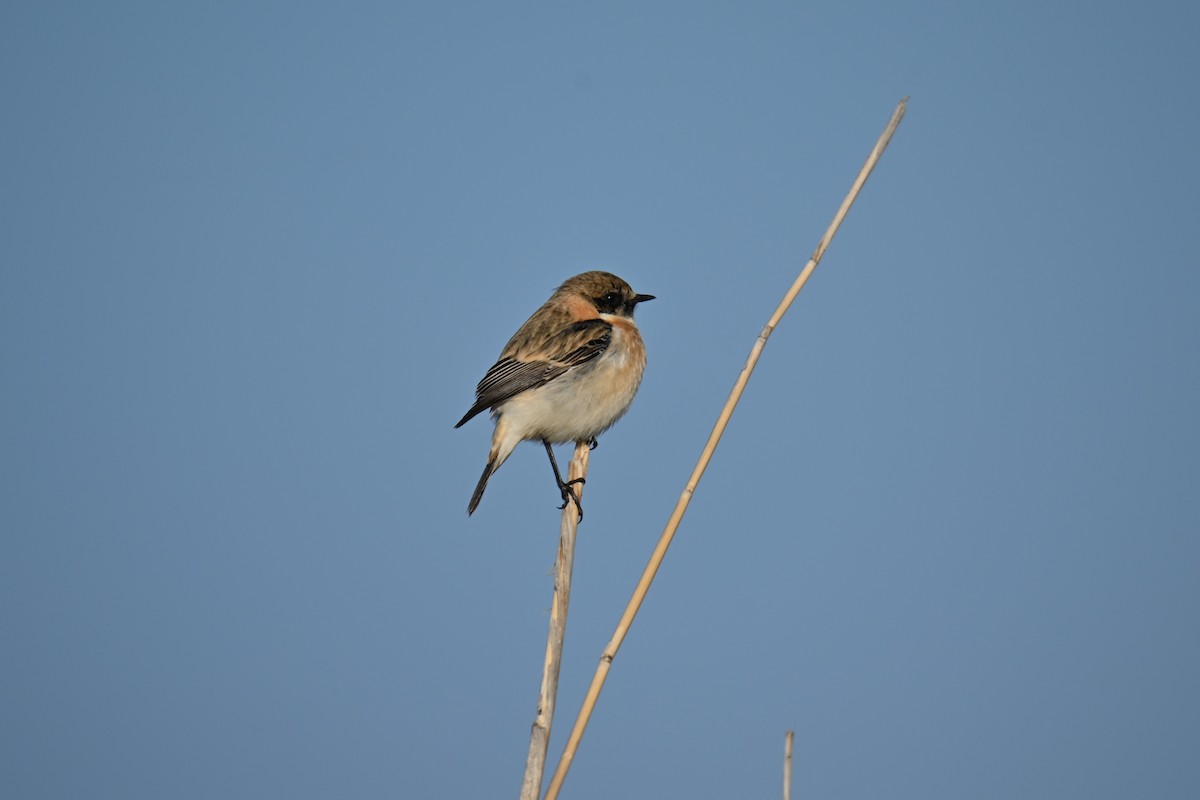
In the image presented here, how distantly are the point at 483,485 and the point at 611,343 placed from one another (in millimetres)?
1512

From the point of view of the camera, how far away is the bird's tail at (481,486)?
22.3 feet

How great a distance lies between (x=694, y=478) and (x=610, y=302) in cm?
430

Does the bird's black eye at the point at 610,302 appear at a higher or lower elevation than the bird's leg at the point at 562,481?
higher

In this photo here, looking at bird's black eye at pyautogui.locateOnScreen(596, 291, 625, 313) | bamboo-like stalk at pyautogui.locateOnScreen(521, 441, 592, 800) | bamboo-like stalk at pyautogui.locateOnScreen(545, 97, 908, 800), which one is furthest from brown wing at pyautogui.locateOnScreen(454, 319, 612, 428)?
bamboo-like stalk at pyautogui.locateOnScreen(545, 97, 908, 800)

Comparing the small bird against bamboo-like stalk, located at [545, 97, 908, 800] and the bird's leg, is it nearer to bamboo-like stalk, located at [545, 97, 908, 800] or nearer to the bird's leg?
the bird's leg

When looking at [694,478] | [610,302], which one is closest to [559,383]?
[610,302]

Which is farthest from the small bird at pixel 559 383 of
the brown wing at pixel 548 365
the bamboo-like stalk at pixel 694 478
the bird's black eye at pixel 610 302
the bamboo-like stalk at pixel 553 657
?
the bamboo-like stalk at pixel 694 478

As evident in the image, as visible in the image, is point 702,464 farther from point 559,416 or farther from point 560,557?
point 559,416

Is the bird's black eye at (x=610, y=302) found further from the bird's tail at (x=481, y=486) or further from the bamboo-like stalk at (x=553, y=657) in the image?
the bamboo-like stalk at (x=553, y=657)

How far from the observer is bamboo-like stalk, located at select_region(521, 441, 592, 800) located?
155 inches

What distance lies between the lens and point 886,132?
13.3 feet

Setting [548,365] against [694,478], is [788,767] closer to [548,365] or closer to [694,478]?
[694,478]

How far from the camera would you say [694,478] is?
4.18m

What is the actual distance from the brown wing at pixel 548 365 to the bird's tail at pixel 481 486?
39 centimetres
